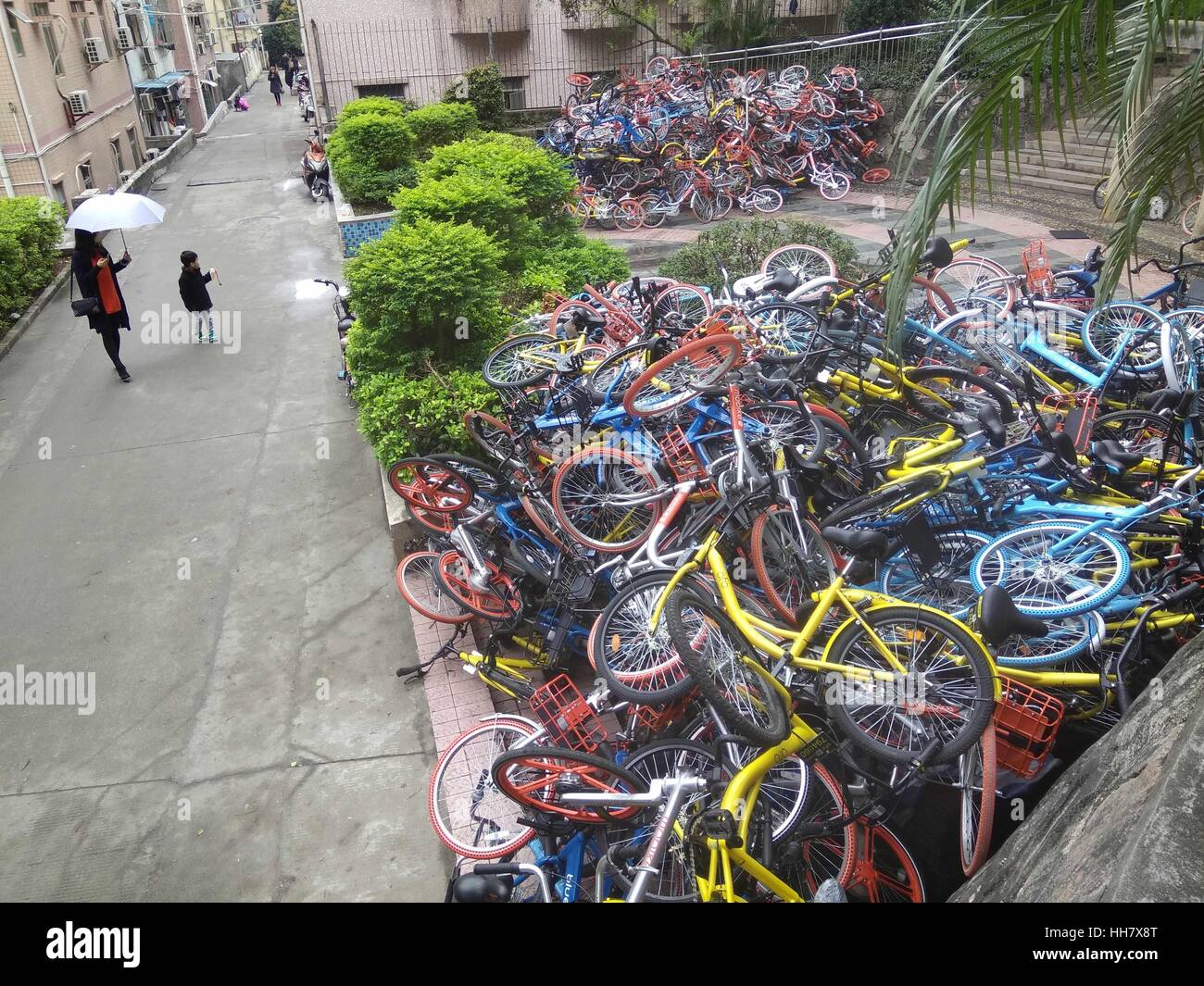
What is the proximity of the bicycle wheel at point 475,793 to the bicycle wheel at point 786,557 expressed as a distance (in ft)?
5.20

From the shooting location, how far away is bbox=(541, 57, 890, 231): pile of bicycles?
14430mm

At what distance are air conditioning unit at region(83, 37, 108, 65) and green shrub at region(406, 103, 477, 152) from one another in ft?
41.3

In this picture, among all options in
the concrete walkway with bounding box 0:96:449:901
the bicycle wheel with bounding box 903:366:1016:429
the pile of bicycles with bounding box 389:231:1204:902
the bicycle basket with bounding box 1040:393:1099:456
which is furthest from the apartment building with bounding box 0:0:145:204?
the bicycle basket with bounding box 1040:393:1099:456

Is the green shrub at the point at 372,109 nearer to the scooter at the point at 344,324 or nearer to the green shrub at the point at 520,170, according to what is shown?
the green shrub at the point at 520,170

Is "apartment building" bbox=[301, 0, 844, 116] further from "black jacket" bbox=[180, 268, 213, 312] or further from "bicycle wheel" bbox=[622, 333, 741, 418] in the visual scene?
"bicycle wheel" bbox=[622, 333, 741, 418]

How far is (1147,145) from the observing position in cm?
413

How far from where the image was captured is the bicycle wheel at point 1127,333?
20.9 ft

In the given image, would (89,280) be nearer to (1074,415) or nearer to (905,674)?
(905,674)

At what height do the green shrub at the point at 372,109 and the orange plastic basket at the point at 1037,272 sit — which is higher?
the green shrub at the point at 372,109

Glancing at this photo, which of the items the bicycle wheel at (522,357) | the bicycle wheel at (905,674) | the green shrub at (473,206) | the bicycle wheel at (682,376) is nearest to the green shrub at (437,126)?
the green shrub at (473,206)

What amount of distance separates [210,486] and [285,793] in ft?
13.3

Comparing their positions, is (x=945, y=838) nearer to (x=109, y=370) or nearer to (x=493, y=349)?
(x=493, y=349)

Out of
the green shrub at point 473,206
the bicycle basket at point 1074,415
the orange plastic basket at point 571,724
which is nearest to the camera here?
the orange plastic basket at point 571,724

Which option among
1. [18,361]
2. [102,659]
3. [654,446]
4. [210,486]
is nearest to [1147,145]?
[654,446]
